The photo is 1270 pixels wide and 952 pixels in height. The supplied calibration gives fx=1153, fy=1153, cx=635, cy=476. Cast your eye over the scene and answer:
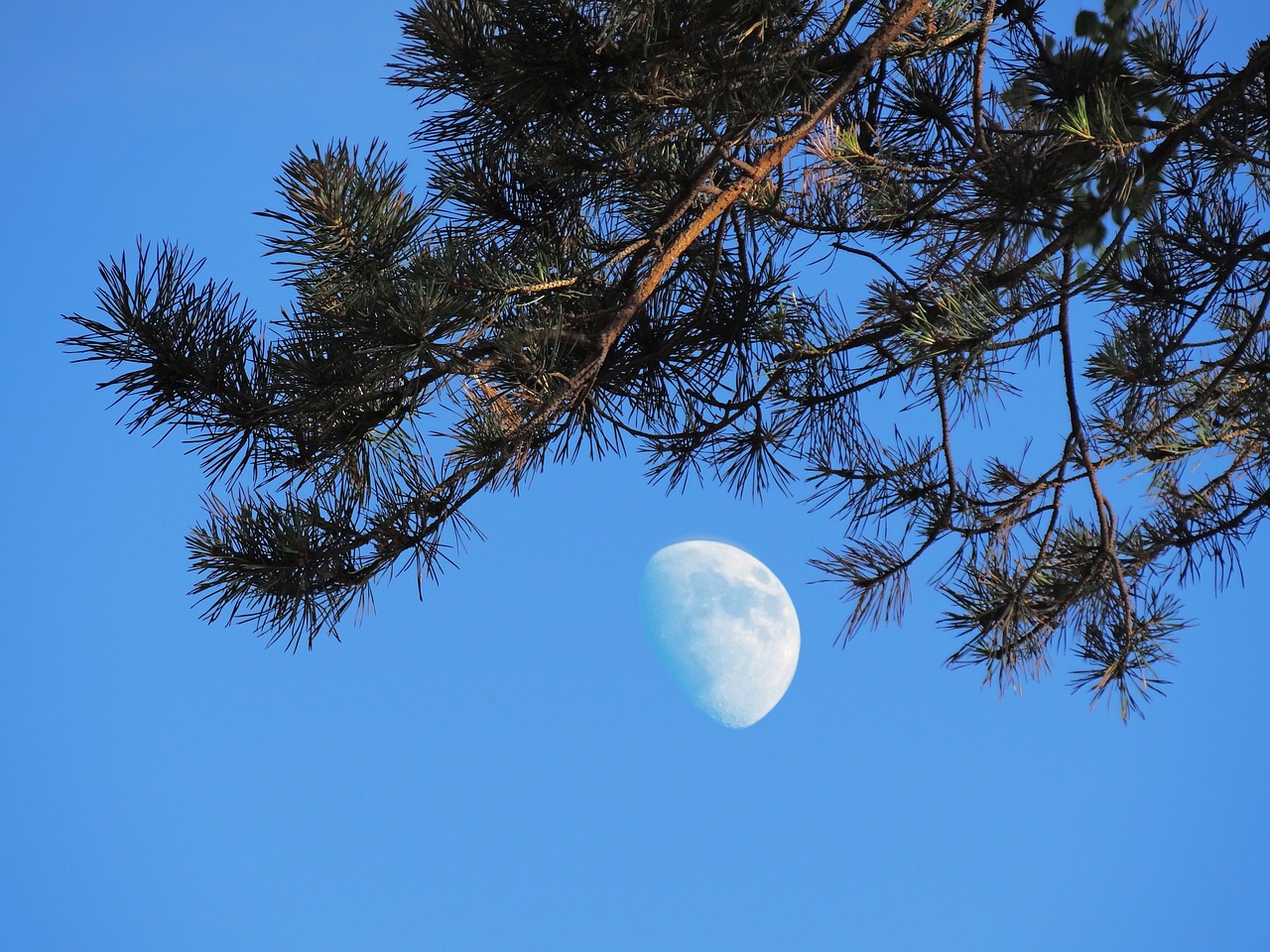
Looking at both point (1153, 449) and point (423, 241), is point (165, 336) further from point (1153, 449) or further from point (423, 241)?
point (1153, 449)

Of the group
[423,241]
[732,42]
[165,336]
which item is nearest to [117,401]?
[165,336]

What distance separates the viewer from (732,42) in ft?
4.23

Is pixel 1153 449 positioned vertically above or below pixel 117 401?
above

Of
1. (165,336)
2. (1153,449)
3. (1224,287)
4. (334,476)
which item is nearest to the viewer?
(165,336)

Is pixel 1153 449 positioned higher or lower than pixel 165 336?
higher

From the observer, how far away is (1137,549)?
1824 mm

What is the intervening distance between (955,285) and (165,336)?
36.0 inches

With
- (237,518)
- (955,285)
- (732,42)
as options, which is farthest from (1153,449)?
(237,518)

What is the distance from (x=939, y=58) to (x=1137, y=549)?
818 mm

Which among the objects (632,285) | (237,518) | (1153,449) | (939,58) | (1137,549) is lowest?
(237,518)

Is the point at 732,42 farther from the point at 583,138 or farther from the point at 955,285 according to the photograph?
the point at 955,285

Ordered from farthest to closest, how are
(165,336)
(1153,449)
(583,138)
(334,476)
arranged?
(1153,449) < (583,138) < (334,476) < (165,336)

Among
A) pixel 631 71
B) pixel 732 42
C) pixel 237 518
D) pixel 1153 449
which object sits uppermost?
pixel 1153 449

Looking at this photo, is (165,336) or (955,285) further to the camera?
(955,285)
